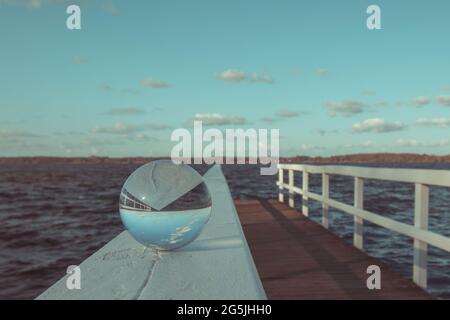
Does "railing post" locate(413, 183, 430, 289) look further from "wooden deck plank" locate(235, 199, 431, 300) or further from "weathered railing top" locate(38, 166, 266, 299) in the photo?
"weathered railing top" locate(38, 166, 266, 299)

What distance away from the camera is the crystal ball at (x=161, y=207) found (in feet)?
5.95

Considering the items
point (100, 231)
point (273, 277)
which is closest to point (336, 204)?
point (273, 277)

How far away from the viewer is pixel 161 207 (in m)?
1.81

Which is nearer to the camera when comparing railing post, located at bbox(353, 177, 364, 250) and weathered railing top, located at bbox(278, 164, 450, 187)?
weathered railing top, located at bbox(278, 164, 450, 187)

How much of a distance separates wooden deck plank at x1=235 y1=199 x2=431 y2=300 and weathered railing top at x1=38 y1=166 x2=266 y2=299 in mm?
2471

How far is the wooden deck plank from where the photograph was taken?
4293mm

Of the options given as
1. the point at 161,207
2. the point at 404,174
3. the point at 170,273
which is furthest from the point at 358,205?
the point at 170,273

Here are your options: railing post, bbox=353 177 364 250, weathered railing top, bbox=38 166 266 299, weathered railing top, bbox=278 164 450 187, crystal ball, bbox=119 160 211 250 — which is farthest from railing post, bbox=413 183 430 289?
crystal ball, bbox=119 160 211 250

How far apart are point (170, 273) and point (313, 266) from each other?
13.9 feet

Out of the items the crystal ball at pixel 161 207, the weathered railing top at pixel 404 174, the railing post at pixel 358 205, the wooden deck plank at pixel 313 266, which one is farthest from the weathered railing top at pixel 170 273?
the railing post at pixel 358 205

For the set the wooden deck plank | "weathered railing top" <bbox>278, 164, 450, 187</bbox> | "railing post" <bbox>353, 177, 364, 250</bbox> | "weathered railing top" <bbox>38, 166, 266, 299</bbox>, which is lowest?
the wooden deck plank

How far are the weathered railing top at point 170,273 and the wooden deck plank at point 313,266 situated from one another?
247 centimetres

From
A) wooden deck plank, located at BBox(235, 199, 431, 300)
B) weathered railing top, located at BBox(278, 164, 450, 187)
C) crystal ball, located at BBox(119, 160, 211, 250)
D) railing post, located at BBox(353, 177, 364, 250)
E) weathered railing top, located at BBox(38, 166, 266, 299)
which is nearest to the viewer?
weathered railing top, located at BBox(38, 166, 266, 299)

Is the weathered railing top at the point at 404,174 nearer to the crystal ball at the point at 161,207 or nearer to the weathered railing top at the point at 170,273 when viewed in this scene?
the weathered railing top at the point at 170,273
